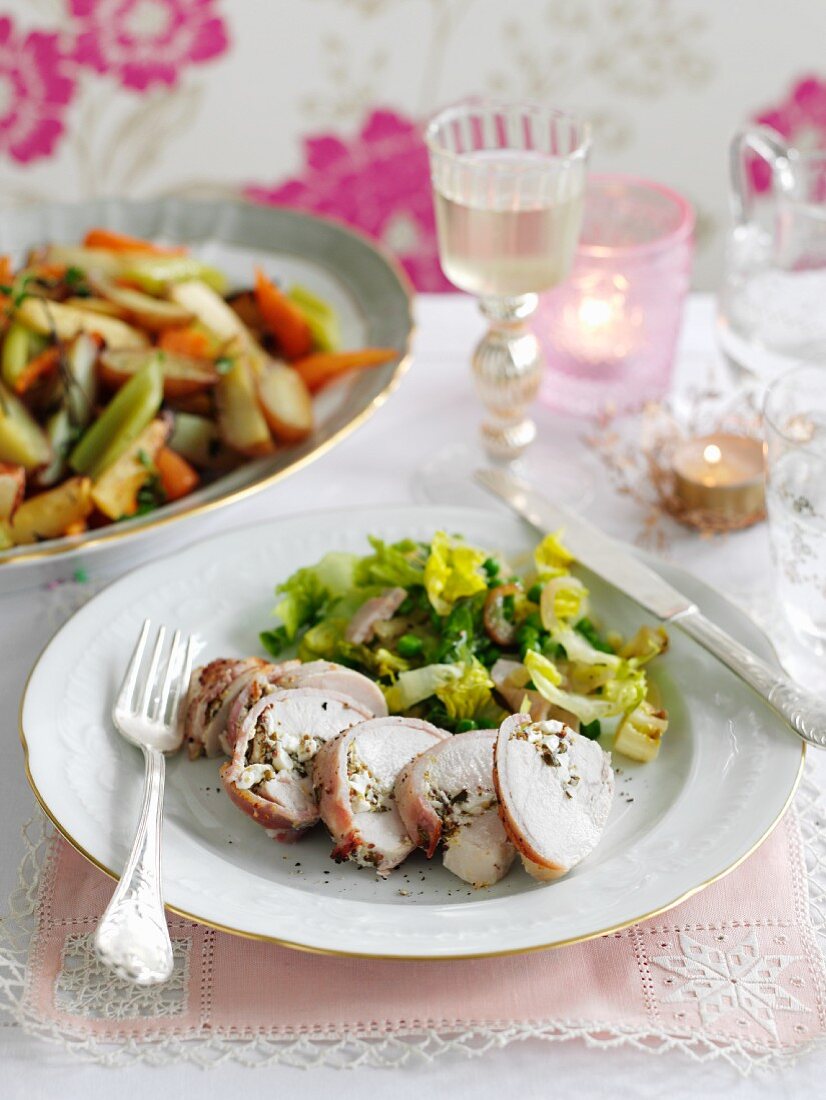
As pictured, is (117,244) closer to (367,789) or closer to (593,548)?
(593,548)

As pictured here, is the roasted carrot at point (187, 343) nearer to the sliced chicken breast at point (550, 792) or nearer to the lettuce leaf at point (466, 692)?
the lettuce leaf at point (466, 692)

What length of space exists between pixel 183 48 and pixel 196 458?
2243mm

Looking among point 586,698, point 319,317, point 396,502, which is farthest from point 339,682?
point 319,317

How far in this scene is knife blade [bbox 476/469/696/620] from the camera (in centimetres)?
159

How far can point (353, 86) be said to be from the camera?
380cm

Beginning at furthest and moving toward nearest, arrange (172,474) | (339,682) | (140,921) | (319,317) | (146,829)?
(319,317) < (172,474) < (339,682) < (146,829) < (140,921)

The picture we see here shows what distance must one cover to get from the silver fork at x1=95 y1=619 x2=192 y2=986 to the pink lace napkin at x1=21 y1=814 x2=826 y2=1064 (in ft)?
0.28

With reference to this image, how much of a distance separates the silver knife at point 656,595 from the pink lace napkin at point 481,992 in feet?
0.74

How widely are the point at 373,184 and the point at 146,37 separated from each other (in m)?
0.84

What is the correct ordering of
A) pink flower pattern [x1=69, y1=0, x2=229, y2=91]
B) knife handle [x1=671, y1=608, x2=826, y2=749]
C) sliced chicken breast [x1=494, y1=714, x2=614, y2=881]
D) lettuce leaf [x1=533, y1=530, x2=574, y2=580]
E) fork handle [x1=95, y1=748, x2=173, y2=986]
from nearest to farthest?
fork handle [x1=95, y1=748, x2=173, y2=986] → sliced chicken breast [x1=494, y1=714, x2=614, y2=881] → knife handle [x1=671, y1=608, x2=826, y2=749] → lettuce leaf [x1=533, y1=530, x2=574, y2=580] → pink flower pattern [x1=69, y1=0, x2=229, y2=91]

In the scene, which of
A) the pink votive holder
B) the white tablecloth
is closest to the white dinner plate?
the white tablecloth

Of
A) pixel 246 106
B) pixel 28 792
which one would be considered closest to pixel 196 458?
pixel 28 792

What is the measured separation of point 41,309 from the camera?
2.02 m

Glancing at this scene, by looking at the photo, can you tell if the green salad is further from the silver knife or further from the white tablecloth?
the white tablecloth
